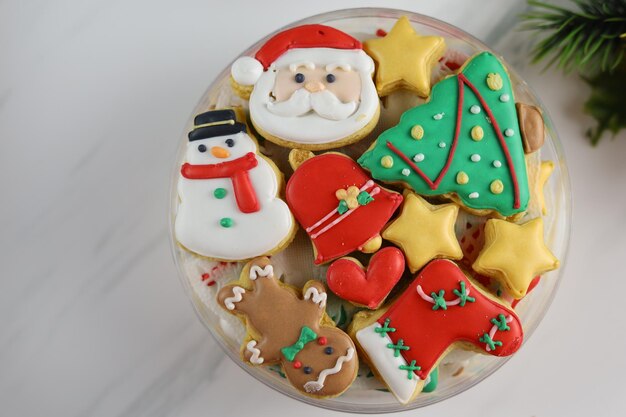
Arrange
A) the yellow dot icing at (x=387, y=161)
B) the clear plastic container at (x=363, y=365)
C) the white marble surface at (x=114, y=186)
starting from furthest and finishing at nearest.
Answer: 1. the white marble surface at (x=114, y=186)
2. the clear plastic container at (x=363, y=365)
3. the yellow dot icing at (x=387, y=161)

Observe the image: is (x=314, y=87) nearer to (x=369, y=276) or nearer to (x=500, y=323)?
(x=369, y=276)

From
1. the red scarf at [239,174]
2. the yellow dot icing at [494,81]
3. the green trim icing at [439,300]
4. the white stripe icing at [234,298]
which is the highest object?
the yellow dot icing at [494,81]

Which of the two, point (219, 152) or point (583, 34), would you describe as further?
point (583, 34)

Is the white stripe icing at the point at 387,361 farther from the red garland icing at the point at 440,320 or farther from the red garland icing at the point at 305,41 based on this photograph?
the red garland icing at the point at 305,41

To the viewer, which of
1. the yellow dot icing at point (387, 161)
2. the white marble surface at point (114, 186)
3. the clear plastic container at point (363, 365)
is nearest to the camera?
the yellow dot icing at point (387, 161)

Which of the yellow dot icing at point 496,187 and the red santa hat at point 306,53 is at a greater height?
the red santa hat at point 306,53

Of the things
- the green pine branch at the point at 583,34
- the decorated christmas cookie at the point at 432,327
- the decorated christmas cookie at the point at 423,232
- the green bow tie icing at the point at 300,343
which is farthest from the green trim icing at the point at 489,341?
the green pine branch at the point at 583,34

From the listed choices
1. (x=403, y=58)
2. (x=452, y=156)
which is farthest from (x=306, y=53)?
(x=452, y=156)

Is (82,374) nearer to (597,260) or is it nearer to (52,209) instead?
(52,209)
